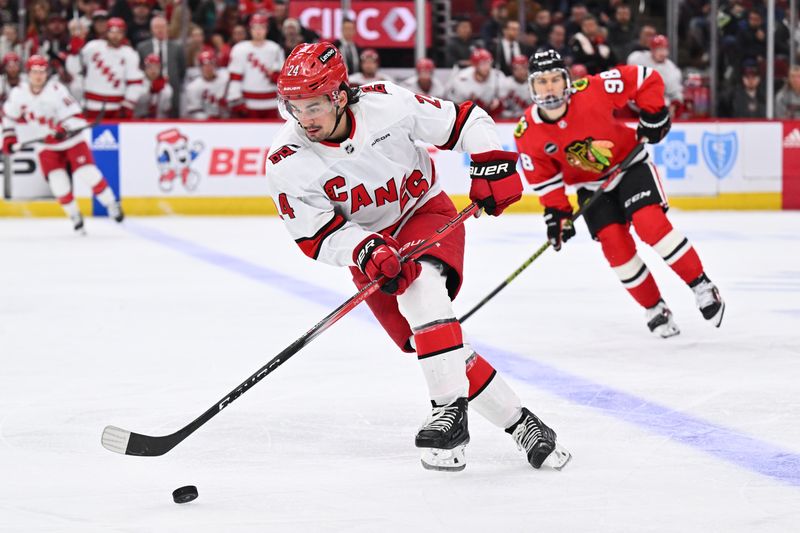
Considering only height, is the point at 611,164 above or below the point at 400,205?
below

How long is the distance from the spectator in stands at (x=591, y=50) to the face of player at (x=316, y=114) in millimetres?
7783

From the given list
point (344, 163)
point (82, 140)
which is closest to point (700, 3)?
point (82, 140)

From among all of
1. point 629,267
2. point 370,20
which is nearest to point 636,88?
point 629,267

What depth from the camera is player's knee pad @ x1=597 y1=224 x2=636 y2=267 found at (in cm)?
451

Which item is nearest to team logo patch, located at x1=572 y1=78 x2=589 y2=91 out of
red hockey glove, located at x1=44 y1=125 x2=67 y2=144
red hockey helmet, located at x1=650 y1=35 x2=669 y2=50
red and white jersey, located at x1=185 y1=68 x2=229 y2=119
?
red hockey glove, located at x1=44 y1=125 x2=67 y2=144

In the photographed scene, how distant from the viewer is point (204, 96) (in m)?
10.2

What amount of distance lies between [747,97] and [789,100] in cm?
34

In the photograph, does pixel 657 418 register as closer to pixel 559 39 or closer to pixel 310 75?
pixel 310 75

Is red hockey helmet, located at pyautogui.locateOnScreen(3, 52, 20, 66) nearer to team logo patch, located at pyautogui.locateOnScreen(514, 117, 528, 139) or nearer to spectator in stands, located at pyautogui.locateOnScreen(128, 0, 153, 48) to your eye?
spectator in stands, located at pyautogui.locateOnScreen(128, 0, 153, 48)

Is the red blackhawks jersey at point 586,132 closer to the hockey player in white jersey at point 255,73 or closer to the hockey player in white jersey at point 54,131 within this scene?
the hockey player in white jersey at point 54,131

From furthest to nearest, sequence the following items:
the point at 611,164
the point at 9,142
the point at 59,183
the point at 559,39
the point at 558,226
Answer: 1. the point at 559,39
2. the point at 9,142
3. the point at 59,183
4. the point at 611,164
5. the point at 558,226

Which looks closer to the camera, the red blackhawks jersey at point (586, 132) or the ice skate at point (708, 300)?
the ice skate at point (708, 300)

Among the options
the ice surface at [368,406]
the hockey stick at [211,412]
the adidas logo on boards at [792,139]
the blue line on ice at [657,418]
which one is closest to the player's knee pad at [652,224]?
the ice surface at [368,406]

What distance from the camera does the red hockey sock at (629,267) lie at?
14.8 ft
